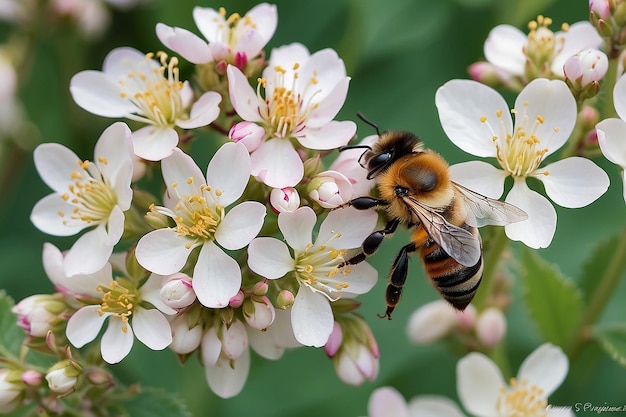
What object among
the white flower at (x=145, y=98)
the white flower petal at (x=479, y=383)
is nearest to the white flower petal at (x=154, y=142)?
the white flower at (x=145, y=98)

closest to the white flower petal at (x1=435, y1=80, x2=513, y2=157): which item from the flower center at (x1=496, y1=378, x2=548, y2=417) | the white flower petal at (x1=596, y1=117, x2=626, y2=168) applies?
the white flower petal at (x1=596, y1=117, x2=626, y2=168)

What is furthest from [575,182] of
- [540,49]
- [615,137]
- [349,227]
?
[349,227]

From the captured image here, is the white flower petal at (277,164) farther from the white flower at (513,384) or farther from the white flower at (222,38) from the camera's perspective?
the white flower at (513,384)

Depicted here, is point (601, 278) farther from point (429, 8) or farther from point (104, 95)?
point (104, 95)

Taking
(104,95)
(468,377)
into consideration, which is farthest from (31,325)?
(468,377)

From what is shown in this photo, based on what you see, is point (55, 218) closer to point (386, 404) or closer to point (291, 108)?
point (291, 108)
